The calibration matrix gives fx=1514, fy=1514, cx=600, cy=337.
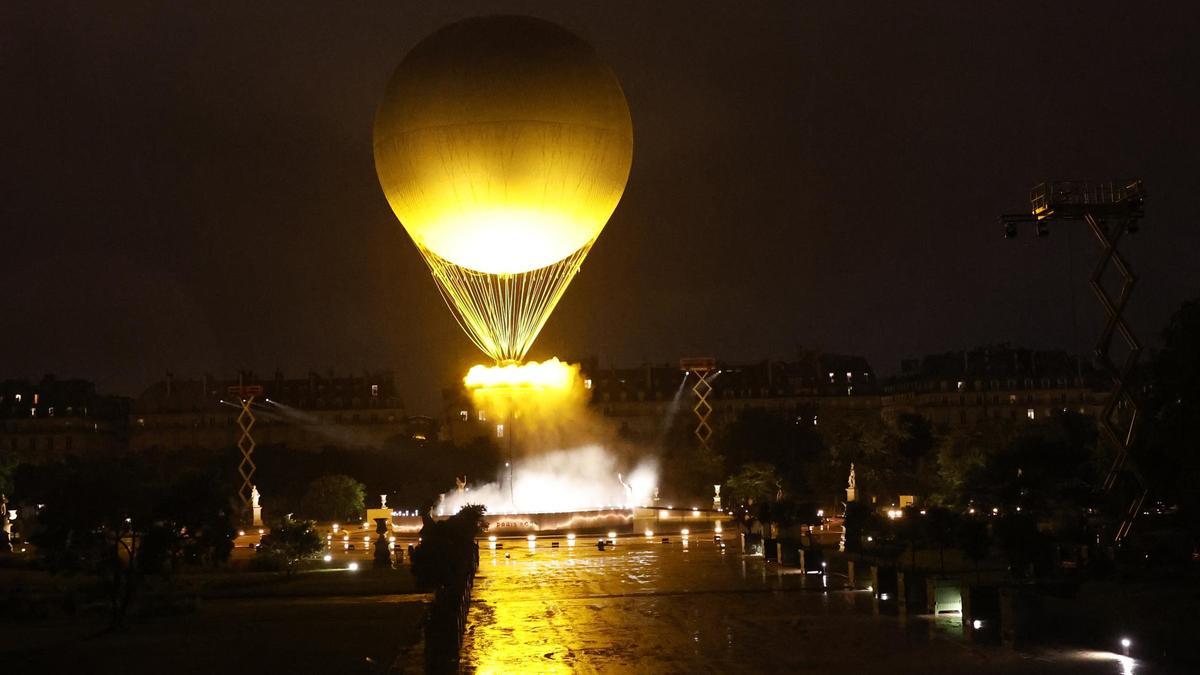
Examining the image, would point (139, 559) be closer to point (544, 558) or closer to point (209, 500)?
point (209, 500)

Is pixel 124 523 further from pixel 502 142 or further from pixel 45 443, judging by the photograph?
pixel 45 443

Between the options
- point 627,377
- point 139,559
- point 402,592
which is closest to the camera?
point 139,559

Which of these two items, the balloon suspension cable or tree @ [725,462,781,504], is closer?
the balloon suspension cable

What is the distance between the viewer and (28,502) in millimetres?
78500

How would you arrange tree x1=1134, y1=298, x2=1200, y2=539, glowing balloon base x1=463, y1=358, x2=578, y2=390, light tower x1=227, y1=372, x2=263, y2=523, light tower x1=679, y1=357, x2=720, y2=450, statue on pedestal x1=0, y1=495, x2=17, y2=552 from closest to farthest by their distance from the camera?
tree x1=1134, y1=298, x2=1200, y2=539, statue on pedestal x1=0, y1=495, x2=17, y2=552, glowing balloon base x1=463, y1=358, x2=578, y2=390, light tower x1=227, y1=372, x2=263, y2=523, light tower x1=679, y1=357, x2=720, y2=450

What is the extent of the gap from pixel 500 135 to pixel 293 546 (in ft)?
42.9

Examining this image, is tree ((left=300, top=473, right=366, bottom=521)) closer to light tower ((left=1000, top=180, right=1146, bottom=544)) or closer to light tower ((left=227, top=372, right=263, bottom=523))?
light tower ((left=227, top=372, right=263, bottom=523))

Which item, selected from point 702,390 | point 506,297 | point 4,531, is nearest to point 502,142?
point 506,297

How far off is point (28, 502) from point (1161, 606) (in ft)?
221

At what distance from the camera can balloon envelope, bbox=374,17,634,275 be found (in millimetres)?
→ 35188

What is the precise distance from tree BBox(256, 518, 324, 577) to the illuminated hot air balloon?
8525 mm

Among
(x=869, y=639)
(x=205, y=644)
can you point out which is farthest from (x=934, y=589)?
(x=205, y=644)

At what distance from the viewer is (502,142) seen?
3559 centimetres

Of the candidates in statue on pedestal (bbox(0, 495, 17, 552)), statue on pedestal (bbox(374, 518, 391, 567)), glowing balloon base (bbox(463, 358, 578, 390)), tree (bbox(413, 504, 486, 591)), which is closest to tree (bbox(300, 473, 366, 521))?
glowing balloon base (bbox(463, 358, 578, 390))
